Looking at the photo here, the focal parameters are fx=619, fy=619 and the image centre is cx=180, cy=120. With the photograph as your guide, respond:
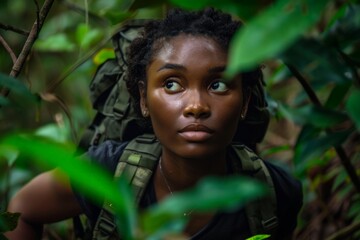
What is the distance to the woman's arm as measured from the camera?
2.00m

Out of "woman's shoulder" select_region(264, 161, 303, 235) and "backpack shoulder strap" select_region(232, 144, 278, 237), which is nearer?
"backpack shoulder strap" select_region(232, 144, 278, 237)

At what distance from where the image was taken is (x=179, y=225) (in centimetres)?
75

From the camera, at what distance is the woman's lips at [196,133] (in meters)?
1.63

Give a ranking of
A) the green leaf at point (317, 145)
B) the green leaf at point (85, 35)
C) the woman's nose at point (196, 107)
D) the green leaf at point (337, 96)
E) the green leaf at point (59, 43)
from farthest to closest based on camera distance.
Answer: the green leaf at point (59, 43), the green leaf at point (85, 35), the woman's nose at point (196, 107), the green leaf at point (337, 96), the green leaf at point (317, 145)

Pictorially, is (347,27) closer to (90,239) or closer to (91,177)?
(91,177)

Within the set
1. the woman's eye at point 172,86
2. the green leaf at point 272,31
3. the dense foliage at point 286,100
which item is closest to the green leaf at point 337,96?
the dense foliage at point 286,100

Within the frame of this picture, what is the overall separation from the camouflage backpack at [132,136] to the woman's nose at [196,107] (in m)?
0.36

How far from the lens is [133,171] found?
74.7 inches

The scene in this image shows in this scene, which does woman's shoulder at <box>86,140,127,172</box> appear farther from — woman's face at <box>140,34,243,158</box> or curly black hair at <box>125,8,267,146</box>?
woman's face at <box>140,34,243,158</box>

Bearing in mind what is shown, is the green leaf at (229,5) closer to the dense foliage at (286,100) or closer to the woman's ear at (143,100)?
the dense foliage at (286,100)

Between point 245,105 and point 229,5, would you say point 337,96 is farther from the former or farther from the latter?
point 229,5

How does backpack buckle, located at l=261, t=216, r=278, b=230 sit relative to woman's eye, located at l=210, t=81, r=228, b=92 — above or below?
below

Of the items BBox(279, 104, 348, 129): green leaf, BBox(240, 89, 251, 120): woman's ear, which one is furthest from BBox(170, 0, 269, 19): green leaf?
BBox(240, 89, 251, 120): woman's ear

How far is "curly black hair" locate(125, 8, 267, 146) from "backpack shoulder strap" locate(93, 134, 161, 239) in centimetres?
13
